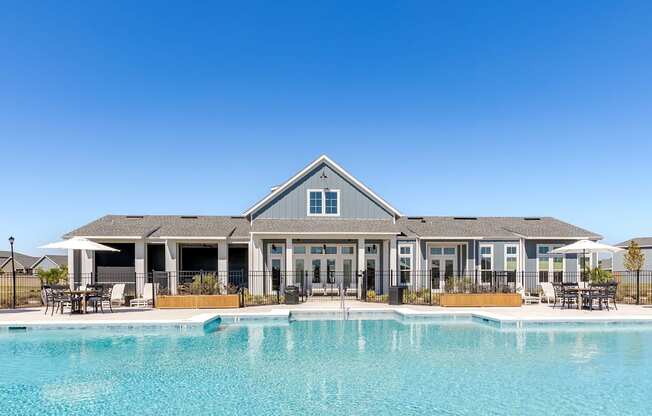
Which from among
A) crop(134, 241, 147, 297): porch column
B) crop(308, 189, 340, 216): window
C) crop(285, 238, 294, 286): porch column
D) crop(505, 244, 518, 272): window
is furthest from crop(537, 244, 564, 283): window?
crop(134, 241, 147, 297): porch column

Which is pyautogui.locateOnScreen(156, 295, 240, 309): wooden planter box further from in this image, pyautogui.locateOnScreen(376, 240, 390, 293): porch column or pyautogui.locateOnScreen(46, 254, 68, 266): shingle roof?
pyautogui.locateOnScreen(46, 254, 68, 266): shingle roof

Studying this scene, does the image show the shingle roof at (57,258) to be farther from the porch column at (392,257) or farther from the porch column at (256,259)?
the porch column at (392,257)

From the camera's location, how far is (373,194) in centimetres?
2667

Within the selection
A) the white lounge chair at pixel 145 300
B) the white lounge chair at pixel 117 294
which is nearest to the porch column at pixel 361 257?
the white lounge chair at pixel 145 300

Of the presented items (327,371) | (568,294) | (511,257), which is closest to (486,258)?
(511,257)

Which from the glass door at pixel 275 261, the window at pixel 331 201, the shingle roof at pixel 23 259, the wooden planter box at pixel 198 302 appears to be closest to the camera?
the wooden planter box at pixel 198 302

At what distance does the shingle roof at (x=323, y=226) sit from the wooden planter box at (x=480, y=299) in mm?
4884

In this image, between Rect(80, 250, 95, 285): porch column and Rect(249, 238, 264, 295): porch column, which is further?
Rect(80, 250, 95, 285): porch column

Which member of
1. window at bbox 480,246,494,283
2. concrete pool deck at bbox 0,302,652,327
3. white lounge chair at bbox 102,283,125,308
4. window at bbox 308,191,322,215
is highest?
window at bbox 308,191,322,215

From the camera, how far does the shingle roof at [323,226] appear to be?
2433 cm

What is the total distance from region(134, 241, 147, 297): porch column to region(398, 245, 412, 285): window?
1471cm

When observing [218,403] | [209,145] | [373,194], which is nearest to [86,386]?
[218,403]

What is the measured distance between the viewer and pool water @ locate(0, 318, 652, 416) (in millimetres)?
7926

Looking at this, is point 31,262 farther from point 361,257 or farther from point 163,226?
point 361,257
